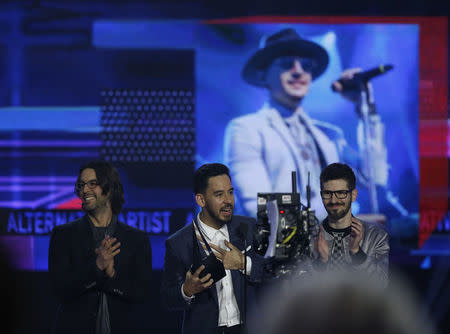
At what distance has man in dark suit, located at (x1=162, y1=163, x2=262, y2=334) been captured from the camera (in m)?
2.43

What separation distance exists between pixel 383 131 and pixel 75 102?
257 cm

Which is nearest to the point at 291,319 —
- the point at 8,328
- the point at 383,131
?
the point at 8,328

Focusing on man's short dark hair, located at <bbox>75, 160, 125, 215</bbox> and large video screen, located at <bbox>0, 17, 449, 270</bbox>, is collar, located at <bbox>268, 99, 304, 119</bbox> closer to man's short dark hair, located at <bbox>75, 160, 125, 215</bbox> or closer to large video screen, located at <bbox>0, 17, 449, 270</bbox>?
large video screen, located at <bbox>0, 17, 449, 270</bbox>

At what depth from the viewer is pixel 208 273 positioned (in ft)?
7.72

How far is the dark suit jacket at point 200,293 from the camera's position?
2508 millimetres

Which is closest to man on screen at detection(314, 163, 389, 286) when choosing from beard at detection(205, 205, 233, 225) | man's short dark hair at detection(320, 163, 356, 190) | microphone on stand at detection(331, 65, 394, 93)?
man's short dark hair at detection(320, 163, 356, 190)

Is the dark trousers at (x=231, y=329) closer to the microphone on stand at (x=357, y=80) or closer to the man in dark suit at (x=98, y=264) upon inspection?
the man in dark suit at (x=98, y=264)

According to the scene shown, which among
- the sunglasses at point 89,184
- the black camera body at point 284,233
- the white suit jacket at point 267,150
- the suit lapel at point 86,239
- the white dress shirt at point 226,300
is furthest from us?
the white suit jacket at point 267,150

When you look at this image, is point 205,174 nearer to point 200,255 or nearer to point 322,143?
point 200,255

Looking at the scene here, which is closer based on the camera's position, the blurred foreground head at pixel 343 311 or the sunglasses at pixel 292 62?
the blurred foreground head at pixel 343 311

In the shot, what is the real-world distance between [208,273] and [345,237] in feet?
2.50

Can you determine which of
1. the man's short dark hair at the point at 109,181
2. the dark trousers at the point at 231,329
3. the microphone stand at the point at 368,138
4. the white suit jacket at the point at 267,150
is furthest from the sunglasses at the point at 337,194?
the microphone stand at the point at 368,138

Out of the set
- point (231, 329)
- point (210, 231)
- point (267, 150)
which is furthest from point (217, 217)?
point (267, 150)

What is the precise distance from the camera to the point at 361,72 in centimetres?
465
